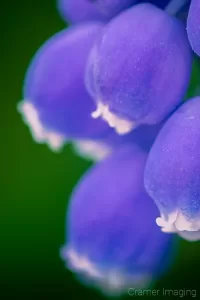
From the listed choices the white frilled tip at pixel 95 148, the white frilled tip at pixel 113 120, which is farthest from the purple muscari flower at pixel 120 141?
the white frilled tip at pixel 113 120

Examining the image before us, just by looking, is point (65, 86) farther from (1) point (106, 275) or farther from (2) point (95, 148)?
(1) point (106, 275)

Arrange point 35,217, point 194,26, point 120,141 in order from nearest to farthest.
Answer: point 194,26, point 120,141, point 35,217

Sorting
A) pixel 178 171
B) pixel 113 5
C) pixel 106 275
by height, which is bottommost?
pixel 106 275

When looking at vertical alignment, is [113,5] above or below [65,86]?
above

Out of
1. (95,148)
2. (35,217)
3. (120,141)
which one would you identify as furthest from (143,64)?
(35,217)

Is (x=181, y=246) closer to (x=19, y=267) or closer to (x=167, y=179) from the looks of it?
(x=19, y=267)

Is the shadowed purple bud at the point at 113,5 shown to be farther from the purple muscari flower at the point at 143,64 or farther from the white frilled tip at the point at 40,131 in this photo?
the white frilled tip at the point at 40,131

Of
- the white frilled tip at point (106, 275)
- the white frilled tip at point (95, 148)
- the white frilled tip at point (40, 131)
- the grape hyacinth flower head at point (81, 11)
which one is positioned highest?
the grape hyacinth flower head at point (81, 11)
